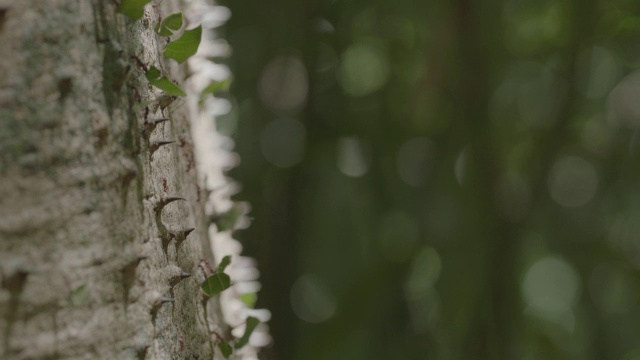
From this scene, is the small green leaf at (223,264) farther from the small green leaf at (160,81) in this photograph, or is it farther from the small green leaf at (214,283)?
the small green leaf at (160,81)

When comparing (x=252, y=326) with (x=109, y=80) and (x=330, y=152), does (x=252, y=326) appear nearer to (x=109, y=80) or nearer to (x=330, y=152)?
(x=109, y=80)

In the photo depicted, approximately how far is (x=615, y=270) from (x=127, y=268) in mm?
3674

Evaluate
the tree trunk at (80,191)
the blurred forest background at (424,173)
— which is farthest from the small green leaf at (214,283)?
the blurred forest background at (424,173)

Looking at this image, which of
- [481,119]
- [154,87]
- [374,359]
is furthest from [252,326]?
[374,359]

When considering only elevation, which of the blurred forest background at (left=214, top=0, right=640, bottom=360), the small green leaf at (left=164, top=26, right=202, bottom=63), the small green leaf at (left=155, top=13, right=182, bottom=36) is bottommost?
the blurred forest background at (left=214, top=0, right=640, bottom=360)

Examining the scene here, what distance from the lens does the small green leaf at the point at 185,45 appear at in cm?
79

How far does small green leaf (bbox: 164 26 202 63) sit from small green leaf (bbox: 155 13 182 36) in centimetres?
2

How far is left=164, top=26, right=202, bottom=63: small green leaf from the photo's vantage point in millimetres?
793

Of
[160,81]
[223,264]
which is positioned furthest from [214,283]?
[160,81]

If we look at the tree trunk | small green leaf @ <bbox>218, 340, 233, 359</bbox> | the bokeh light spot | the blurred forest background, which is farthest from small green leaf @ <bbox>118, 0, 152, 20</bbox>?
the bokeh light spot

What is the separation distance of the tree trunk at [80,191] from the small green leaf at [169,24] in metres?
0.02

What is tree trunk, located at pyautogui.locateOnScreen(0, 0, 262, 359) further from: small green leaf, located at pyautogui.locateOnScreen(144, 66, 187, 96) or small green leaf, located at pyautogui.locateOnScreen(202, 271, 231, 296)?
small green leaf, located at pyautogui.locateOnScreen(202, 271, 231, 296)

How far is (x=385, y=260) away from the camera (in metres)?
3.96

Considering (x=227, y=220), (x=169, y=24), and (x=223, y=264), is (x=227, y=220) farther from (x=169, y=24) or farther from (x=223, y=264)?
(x=169, y=24)
